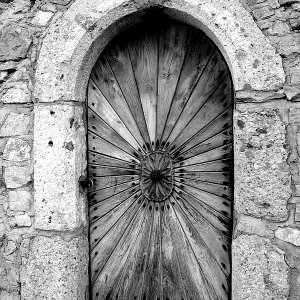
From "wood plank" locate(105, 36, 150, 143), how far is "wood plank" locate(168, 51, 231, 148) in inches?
10.4

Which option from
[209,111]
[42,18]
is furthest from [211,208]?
[42,18]

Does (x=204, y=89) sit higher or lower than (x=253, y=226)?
higher

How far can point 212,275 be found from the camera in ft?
8.48

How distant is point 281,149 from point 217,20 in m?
0.89

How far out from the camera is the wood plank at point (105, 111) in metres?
2.78

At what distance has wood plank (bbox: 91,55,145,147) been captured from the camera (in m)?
2.78

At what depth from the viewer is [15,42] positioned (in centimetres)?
274

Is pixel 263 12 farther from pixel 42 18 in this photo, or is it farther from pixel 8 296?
pixel 8 296

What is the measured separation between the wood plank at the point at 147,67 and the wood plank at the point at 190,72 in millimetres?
141

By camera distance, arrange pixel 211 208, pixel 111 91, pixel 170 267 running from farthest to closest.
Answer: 1. pixel 111 91
2. pixel 170 267
3. pixel 211 208

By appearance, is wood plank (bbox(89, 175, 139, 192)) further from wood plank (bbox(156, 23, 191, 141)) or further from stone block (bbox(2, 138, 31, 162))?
stone block (bbox(2, 138, 31, 162))

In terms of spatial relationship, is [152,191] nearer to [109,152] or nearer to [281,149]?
[109,152]

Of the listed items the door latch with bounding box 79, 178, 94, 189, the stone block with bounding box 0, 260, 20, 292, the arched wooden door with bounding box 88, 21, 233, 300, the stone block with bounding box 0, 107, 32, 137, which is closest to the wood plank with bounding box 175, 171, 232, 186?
the arched wooden door with bounding box 88, 21, 233, 300

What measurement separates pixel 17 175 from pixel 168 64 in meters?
1.35
